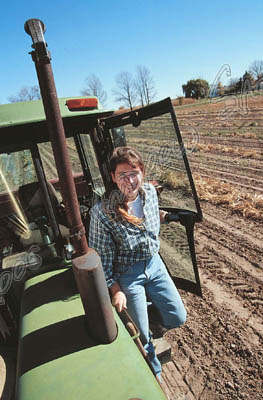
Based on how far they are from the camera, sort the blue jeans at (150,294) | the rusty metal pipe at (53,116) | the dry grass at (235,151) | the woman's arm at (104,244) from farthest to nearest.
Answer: the dry grass at (235,151) → the blue jeans at (150,294) → the woman's arm at (104,244) → the rusty metal pipe at (53,116)

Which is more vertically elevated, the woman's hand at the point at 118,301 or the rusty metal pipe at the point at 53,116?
the rusty metal pipe at the point at 53,116

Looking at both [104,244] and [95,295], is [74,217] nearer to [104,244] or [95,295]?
[95,295]

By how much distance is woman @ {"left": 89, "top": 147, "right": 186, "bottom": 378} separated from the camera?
189 cm

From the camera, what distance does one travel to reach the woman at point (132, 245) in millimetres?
1893

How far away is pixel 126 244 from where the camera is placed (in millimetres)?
1945

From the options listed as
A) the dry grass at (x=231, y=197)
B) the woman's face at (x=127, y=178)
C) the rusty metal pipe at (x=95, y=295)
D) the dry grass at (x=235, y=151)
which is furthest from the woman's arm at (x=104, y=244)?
the dry grass at (x=235, y=151)

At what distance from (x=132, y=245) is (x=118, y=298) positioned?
39 centimetres

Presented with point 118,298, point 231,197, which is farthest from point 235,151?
point 118,298

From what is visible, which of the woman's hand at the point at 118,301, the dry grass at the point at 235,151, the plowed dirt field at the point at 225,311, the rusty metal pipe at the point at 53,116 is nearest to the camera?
the rusty metal pipe at the point at 53,116

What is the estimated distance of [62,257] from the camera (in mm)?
2307

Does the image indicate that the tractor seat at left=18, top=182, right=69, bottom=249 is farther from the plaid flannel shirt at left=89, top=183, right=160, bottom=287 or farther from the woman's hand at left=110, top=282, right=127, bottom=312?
the woman's hand at left=110, top=282, right=127, bottom=312

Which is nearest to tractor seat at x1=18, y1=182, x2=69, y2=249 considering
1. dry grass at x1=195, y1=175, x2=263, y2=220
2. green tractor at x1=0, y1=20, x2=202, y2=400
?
green tractor at x1=0, y1=20, x2=202, y2=400

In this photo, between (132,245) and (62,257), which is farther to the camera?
(62,257)

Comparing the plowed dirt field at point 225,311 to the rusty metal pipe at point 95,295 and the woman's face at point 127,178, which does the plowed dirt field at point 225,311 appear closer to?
the rusty metal pipe at point 95,295
